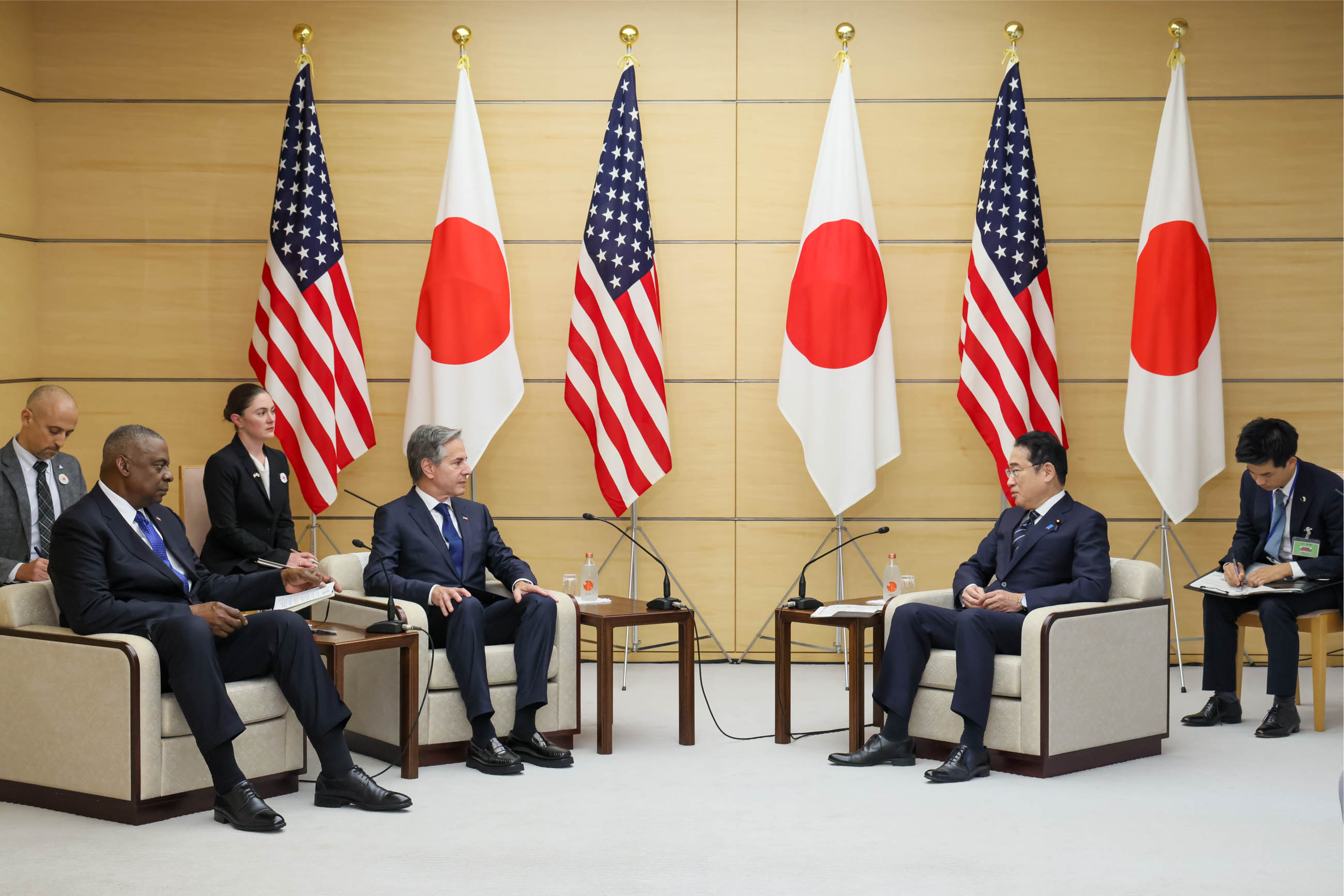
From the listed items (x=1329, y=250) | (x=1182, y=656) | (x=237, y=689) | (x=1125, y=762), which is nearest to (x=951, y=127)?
(x=1329, y=250)

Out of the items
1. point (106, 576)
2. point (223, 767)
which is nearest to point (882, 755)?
point (223, 767)

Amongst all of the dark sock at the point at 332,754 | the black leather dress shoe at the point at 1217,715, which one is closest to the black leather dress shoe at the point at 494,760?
the dark sock at the point at 332,754

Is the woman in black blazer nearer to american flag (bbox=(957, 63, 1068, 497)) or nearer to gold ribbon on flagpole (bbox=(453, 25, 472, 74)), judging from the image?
gold ribbon on flagpole (bbox=(453, 25, 472, 74))

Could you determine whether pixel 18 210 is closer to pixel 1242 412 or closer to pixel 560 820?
pixel 560 820

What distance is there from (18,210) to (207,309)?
1038mm

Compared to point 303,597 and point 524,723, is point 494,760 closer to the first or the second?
point 524,723

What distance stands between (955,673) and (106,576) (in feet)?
9.54

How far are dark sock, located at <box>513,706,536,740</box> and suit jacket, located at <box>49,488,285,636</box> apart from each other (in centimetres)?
126

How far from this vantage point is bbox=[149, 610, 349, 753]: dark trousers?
3791 millimetres

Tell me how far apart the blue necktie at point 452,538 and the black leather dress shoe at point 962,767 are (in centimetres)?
195

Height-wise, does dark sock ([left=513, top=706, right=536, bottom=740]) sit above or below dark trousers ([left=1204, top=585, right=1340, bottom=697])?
below

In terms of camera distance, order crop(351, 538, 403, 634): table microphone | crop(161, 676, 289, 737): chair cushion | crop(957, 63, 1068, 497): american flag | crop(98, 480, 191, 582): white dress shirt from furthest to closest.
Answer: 1. crop(957, 63, 1068, 497): american flag
2. crop(351, 538, 403, 634): table microphone
3. crop(98, 480, 191, 582): white dress shirt
4. crop(161, 676, 289, 737): chair cushion

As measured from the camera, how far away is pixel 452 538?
5000 mm

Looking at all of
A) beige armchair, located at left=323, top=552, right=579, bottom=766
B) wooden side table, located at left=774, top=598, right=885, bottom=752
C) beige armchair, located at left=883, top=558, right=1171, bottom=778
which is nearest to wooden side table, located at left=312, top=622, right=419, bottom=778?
beige armchair, located at left=323, top=552, right=579, bottom=766
